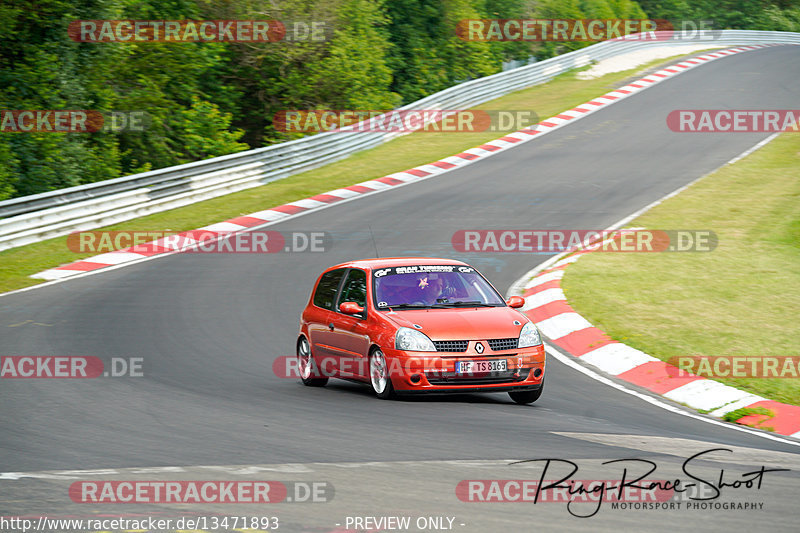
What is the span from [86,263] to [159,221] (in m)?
4.18

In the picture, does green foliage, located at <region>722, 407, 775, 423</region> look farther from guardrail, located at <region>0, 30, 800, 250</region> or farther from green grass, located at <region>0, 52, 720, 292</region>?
guardrail, located at <region>0, 30, 800, 250</region>

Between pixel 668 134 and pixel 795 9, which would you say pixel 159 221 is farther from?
pixel 795 9

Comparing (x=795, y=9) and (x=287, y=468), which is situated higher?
(x=795, y=9)

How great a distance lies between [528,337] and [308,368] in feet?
8.98

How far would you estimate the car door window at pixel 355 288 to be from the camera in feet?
34.9

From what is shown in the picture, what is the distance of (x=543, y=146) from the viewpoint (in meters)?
30.3

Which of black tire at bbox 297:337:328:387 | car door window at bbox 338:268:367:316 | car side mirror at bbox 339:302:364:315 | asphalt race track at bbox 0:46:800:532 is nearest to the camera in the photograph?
asphalt race track at bbox 0:46:800:532

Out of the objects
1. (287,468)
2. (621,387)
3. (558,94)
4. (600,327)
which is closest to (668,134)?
(558,94)

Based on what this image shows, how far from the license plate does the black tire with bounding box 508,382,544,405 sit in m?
0.34
